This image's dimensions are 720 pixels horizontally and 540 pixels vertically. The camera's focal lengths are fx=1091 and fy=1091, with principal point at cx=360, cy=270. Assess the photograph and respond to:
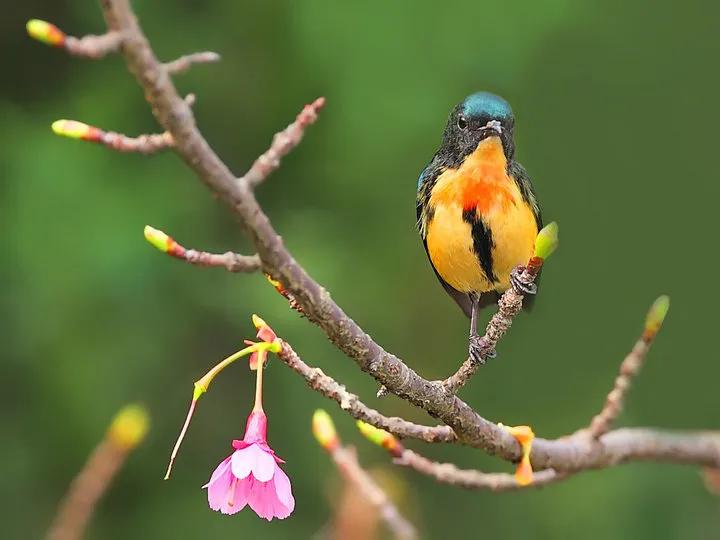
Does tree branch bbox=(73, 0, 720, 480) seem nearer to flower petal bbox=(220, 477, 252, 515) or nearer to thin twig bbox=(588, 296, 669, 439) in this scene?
thin twig bbox=(588, 296, 669, 439)

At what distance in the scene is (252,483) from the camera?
1.41 metres

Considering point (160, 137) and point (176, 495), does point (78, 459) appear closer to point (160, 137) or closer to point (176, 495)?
point (176, 495)

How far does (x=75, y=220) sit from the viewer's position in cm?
406

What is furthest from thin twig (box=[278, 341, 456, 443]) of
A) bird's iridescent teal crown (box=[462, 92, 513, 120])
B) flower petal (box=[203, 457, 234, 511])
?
bird's iridescent teal crown (box=[462, 92, 513, 120])

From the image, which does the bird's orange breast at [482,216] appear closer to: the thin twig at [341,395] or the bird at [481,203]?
the bird at [481,203]

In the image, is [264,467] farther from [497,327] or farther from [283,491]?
[497,327]

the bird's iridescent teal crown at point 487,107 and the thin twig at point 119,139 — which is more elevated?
the bird's iridescent teal crown at point 487,107

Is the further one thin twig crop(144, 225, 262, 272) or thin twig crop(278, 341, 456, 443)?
thin twig crop(278, 341, 456, 443)

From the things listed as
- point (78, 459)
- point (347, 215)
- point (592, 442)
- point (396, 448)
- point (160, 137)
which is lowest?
point (160, 137)

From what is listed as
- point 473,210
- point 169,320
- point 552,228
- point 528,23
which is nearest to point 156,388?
point 169,320

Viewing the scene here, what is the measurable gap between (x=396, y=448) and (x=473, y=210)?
1.64ft

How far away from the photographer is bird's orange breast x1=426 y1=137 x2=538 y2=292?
1799 mm

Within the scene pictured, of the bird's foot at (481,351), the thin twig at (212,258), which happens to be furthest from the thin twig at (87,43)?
the bird's foot at (481,351)

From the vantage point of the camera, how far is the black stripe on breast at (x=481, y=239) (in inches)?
71.5
